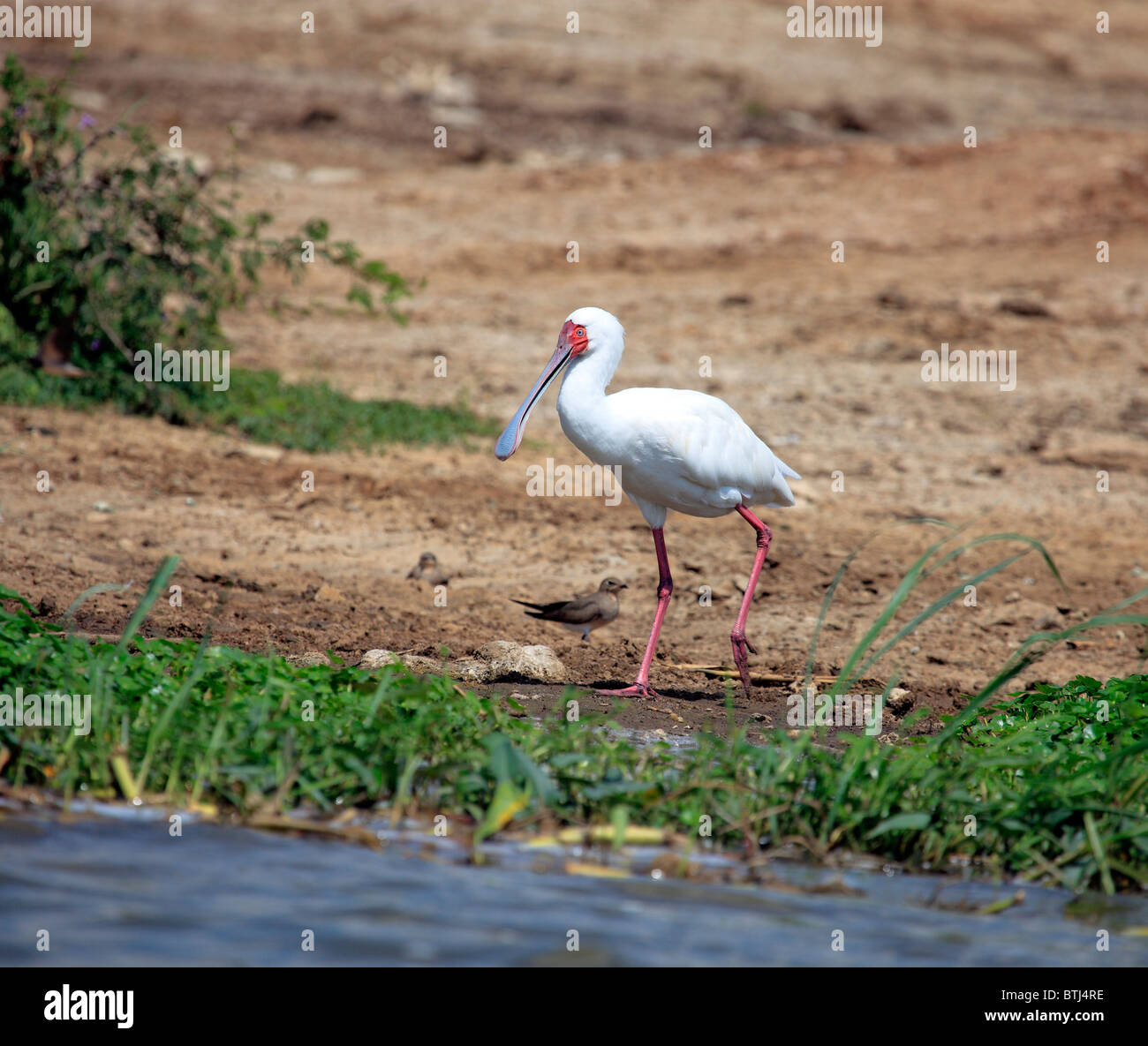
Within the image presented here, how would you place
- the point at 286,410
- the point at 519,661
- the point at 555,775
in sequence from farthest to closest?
the point at 286,410 < the point at 519,661 < the point at 555,775

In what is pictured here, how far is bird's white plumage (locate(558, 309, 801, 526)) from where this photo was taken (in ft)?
21.8

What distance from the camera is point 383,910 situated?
12.8 feet

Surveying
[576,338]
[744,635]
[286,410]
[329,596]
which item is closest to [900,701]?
[744,635]

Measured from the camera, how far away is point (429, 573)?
8172 millimetres

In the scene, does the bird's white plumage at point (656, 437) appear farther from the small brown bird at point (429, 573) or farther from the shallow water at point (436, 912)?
the shallow water at point (436, 912)

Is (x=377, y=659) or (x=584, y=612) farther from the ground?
(x=584, y=612)

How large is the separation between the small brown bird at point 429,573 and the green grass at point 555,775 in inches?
119

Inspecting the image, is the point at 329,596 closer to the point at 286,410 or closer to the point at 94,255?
the point at 286,410

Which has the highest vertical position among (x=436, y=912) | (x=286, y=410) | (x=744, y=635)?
(x=286, y=410)

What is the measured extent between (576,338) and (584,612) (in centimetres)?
138

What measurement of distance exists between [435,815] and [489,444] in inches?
270

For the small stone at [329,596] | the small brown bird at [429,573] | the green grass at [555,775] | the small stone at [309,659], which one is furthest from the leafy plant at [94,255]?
the green grass at [555,775]

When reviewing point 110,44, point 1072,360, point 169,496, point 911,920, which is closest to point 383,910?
point 911,920
